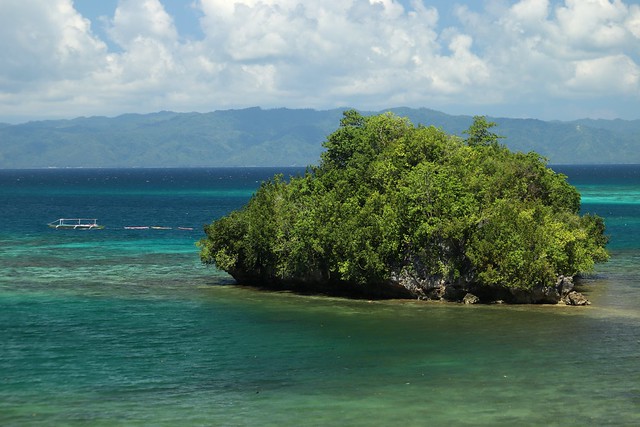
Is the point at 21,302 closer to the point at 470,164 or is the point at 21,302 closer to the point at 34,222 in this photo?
the point at 470,164

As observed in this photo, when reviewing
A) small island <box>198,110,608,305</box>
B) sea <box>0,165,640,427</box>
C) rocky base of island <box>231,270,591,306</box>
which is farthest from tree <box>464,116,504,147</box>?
rocky base of island <box>231,270,591,306</box>

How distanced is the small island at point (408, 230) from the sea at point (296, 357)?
224cm

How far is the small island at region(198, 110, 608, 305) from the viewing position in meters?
55.2

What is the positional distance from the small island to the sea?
224cm

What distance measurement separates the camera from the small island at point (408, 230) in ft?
181

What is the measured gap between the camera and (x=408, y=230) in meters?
57.3

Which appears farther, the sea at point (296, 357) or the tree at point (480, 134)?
the tree at point (480, 134)

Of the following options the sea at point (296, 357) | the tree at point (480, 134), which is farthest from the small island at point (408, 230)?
the tree at point (480, 134)

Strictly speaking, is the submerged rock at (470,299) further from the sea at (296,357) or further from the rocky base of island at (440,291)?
the sea at (296,357)

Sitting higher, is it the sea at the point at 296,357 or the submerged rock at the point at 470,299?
the submerged rock at the point at 470,299

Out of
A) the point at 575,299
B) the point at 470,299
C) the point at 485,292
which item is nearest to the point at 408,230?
the point at 470,299

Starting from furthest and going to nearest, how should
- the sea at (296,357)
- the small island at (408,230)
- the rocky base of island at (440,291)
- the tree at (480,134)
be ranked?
1. the tree at (480,134)
2. the small island at (408,230)
3. the rocky base of island at (440,291)
4. the sea at (296,357)

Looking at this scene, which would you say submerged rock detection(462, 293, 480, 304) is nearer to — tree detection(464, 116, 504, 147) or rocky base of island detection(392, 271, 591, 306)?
rocky base of island detection(392, 271, 591, 306)

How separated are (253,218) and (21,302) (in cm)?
1750
